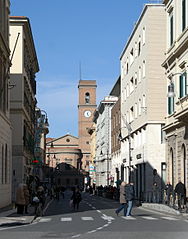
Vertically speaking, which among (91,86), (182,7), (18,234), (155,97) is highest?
(91,86)

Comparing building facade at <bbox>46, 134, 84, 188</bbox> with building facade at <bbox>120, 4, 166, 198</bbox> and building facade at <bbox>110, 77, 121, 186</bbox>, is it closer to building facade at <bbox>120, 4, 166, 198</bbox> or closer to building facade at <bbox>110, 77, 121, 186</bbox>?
building facade at <bbox>110, 77, 121, 186</bbox>

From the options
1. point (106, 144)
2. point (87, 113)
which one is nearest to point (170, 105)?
point (106, 144)

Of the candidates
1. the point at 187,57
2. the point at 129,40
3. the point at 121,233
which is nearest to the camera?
the point at 121,233

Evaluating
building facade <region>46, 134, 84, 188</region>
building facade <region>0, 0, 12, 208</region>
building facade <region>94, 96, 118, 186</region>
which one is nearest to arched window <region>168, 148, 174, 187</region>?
building facade <region>0, 0, 12, 208</region>

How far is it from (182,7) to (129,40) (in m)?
31.6

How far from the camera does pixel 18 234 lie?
1931 centimetres

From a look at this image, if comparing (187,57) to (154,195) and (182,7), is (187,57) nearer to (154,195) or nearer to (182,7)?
(182,7)

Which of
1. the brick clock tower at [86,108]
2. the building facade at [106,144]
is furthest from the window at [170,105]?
the brick clock tower at [86,108]

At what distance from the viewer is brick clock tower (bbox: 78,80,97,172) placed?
19025cm

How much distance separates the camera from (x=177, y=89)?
136 feet

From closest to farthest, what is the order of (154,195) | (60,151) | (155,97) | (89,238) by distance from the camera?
1. (89,238)
2. (154,195)
3. (155,97)
4. (60,151)

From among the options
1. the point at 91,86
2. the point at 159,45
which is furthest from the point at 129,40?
the point at 91,86

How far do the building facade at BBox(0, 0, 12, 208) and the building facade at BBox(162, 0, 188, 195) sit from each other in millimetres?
10501

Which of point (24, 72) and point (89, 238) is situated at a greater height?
point (24, 72)
